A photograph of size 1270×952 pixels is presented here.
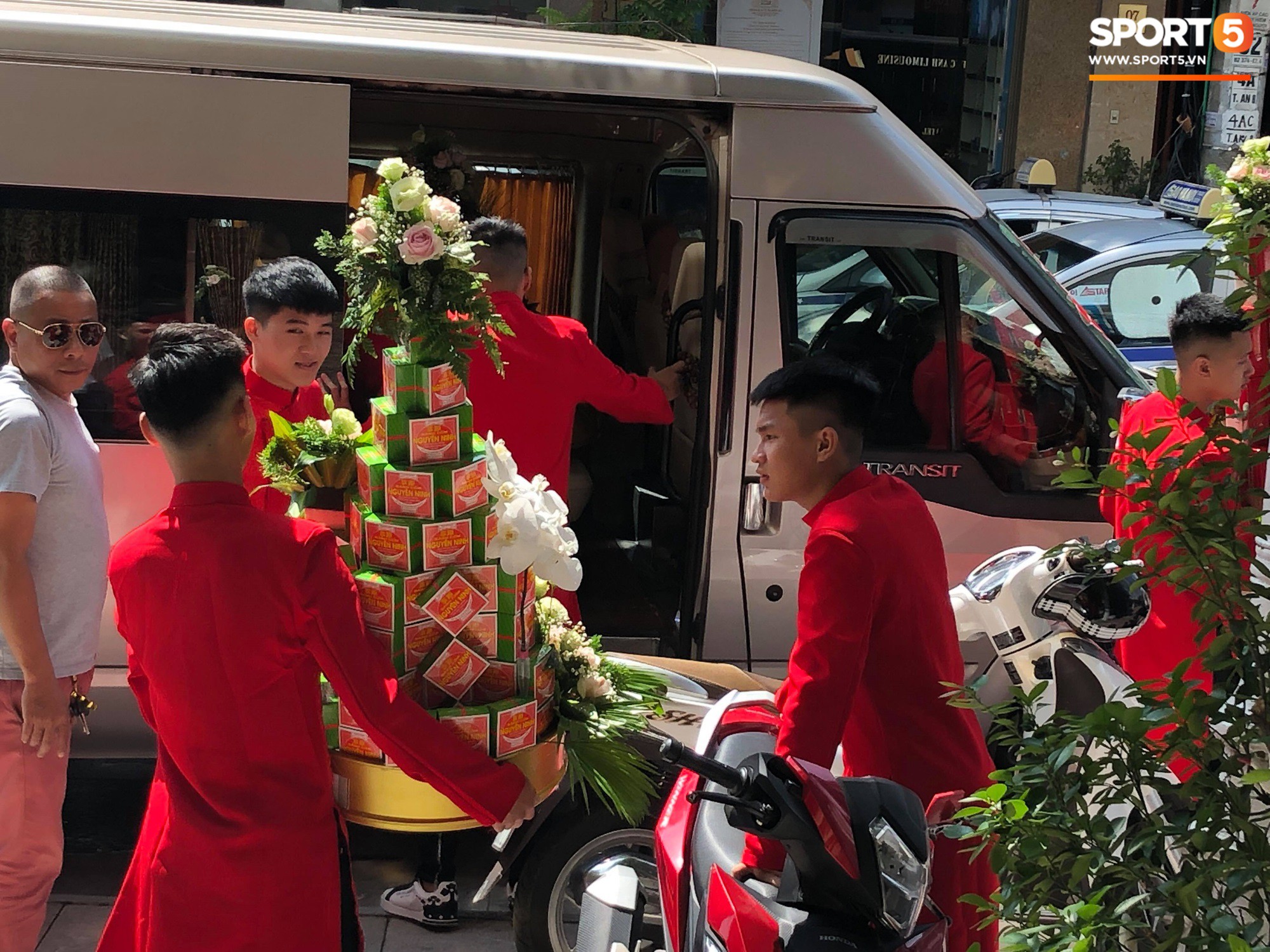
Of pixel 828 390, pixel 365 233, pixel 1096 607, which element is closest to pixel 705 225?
pixel 1096 607

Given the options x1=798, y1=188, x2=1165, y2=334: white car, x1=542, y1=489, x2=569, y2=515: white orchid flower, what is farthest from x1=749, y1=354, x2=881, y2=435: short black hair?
x1=798, y1=188, x2=1165, y2=334: white car

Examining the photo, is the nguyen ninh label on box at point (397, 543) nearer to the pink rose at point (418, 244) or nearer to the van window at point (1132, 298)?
the pink rose at point (418, 244)

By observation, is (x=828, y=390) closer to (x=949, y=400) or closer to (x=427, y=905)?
(x=949, y=400)

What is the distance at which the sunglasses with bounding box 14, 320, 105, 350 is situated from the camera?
3.49 metres

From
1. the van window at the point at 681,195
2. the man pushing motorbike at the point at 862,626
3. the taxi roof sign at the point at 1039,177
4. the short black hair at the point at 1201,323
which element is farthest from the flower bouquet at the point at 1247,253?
the taxi roof sign at the point at 1039,177

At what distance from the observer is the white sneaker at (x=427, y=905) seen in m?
4.43

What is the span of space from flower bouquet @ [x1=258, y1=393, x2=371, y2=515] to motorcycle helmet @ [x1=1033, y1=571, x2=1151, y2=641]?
6.45 ft

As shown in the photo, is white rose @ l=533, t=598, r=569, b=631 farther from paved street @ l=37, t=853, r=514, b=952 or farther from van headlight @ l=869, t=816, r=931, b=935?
paved street @ l=37, t=853, r=514, b=952

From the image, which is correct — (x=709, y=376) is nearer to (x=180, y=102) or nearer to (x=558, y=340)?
(x=558, y=340)

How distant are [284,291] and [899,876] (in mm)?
2409

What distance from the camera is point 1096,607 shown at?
378cm

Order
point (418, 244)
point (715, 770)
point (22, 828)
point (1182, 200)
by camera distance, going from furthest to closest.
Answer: point (1182, 200) < point (22, 828) < point (418, 244) < point (715, 770)

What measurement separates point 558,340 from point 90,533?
174 centimetres

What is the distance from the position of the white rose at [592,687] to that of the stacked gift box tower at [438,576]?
0.43 ft
